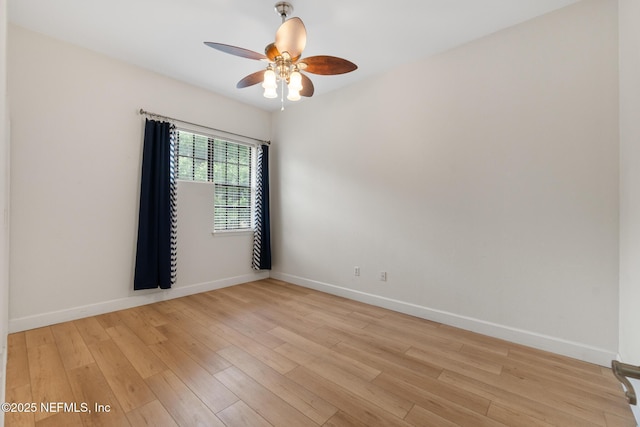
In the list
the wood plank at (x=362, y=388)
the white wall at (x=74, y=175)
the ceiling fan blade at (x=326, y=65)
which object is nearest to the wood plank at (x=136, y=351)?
the white wall at (x=74, y=175)

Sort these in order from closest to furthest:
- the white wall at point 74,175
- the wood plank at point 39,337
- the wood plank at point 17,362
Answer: the wood plank at point 17,362, the wood plank at point 39,337, the white wall at point 74,175

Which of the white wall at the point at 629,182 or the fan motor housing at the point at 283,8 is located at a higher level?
the fan motor housing at the point at 283,8

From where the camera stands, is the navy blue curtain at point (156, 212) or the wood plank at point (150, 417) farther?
the navy blue curtain at point (156, 212)

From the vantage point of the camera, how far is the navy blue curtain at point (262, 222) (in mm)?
4324

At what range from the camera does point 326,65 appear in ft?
7.53

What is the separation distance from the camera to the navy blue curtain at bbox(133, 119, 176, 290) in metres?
3.17

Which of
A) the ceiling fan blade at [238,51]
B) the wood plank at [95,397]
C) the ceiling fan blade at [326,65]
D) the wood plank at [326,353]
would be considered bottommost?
the wood plank at [95,397]

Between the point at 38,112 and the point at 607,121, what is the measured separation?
4781 mm

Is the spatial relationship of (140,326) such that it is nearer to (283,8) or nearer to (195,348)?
(195,348)

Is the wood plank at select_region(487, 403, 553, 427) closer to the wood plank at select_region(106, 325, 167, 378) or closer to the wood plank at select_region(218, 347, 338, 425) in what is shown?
the wood plank at select_region(218, 347, 338, 425)

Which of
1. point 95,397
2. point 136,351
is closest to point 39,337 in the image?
point 136,351

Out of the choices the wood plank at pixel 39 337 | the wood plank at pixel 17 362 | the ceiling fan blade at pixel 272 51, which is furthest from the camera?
the wood plank at pixel 39 337

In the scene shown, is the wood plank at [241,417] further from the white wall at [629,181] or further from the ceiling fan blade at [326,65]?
the ceiling fan blade at [326,65]

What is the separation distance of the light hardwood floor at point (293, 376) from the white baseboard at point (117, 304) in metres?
0.10
